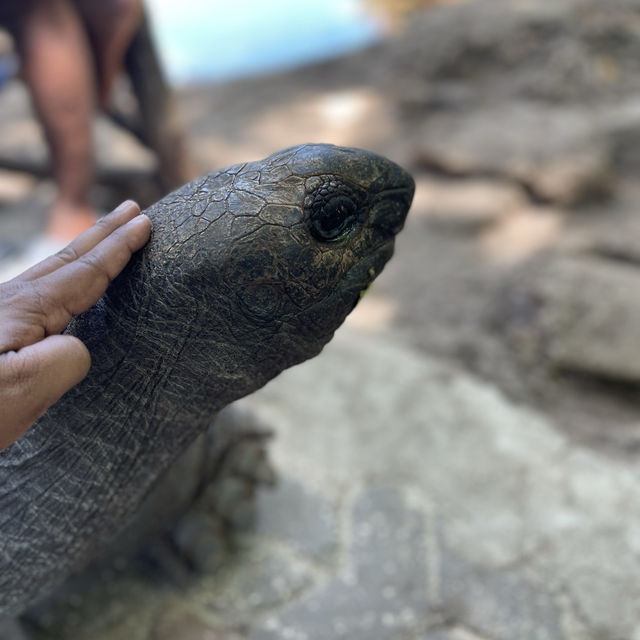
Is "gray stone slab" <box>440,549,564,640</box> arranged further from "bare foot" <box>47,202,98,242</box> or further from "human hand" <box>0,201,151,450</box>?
"bare foot" <box>47,202,98,242</box>

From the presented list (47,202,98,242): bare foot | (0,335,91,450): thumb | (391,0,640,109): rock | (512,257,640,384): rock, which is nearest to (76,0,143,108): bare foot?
(47,202,98,242): bare foot

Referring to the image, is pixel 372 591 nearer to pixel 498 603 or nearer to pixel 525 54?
pixel 498 603

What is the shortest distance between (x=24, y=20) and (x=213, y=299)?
1860mm

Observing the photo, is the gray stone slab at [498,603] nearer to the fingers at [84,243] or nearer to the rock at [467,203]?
the fingers at [84,243]

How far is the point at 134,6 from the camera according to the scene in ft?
8.25

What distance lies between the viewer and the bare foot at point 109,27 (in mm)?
2500

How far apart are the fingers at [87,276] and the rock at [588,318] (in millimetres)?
1742

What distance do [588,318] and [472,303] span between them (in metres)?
0.55

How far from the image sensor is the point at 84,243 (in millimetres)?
929

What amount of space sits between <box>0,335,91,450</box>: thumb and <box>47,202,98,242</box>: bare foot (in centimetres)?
170

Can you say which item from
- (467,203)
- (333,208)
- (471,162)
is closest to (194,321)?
(333,208)

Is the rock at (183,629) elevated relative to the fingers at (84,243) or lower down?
lower down

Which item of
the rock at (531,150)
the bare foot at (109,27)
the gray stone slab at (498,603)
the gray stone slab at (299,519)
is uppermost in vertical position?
the bare foot at (109,27)

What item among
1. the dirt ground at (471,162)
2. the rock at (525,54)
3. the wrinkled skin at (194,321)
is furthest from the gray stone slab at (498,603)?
the rock at (525,54)
